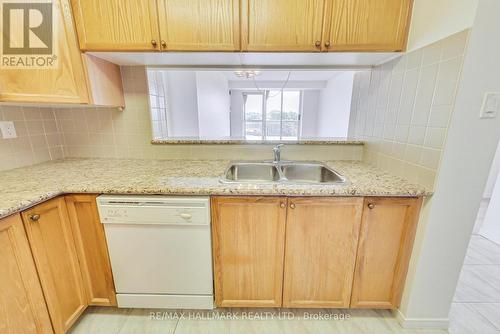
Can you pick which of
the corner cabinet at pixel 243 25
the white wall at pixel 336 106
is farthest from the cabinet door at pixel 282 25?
the white wall at pixel 336 106

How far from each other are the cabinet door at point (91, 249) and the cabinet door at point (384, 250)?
1.47 m

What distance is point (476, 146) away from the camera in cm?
96

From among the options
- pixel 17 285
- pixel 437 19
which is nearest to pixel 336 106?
pixel 437 19

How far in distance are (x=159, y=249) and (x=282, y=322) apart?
885mm

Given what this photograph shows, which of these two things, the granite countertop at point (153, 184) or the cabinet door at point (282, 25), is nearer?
the granite countertop at point (153, 184)

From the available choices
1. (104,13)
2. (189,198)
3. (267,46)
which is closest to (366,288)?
(189,198)

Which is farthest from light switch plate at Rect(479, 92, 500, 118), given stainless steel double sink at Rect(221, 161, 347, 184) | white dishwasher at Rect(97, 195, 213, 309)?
white dishwasher at Rect(97, 195, 213, 309)

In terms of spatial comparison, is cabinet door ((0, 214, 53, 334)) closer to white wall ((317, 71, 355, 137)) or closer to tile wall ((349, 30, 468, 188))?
tile wall ((349, 30, 468, 188))

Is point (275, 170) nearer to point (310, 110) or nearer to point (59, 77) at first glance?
point (59, 77)

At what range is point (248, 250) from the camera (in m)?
1.20

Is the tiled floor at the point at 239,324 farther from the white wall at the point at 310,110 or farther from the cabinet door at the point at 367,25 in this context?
the white wall at the point at 310,110

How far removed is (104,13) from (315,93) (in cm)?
556

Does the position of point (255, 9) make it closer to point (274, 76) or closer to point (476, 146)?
point (476, 146)

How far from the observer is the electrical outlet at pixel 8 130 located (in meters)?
1.34
